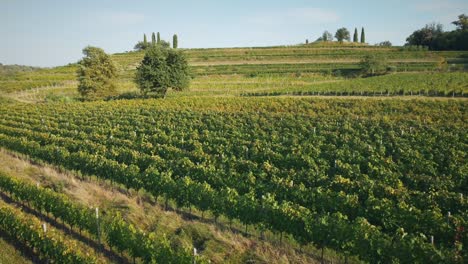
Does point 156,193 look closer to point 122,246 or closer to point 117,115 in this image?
point 122,246

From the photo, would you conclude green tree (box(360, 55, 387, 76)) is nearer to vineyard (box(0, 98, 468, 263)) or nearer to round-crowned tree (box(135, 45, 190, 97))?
vineyard (box(0, 98, 468, 263))

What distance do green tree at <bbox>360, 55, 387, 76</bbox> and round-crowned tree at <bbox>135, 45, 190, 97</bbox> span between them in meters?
34.5

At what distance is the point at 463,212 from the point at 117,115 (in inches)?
1257

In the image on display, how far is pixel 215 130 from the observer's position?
1175 inches

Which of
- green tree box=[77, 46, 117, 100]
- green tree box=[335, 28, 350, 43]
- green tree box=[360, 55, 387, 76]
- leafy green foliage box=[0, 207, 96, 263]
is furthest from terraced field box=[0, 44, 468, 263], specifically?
green tree box=[335, 28, 350, 43]

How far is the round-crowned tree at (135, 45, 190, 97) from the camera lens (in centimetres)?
5172

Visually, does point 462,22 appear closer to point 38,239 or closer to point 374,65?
point 374,65

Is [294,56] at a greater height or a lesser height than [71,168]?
greater

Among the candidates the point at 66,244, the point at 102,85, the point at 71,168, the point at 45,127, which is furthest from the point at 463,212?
the point at 102,85

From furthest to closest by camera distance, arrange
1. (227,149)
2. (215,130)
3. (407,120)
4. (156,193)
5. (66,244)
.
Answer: (407,120)
(215,130)
(227,149)
(156,193)
(66,244)

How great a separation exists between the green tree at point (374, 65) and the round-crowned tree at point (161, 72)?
34537mm

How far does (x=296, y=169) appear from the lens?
19750mm

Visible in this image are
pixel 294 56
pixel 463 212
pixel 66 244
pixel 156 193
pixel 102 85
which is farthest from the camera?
pixel 294 56

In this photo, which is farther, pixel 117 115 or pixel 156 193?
pixel 117 115
